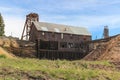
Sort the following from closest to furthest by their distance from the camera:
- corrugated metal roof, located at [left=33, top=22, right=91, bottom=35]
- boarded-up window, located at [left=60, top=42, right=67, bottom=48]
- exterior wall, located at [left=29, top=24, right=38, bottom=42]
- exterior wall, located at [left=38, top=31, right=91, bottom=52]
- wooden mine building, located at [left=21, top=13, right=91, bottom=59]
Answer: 1. wooden mine building, located at [left=21, top=13, right=91, bottom=59]
2. exterior wall, located at [left=38, top=31, right=91, bottom=52]
3. exterior wall, located at [left=29, top=24, right=38, bottom=42]
4. corrugated metal roof, located at [left=33, top=22, right=91, bottom=35]
5. boarded-up window, located at [left=60, top=42, right=67, bottom=48]

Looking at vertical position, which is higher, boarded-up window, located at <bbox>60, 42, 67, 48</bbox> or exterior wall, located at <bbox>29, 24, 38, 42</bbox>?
exterior wall, located at <bbox>29, 24, 38, 42</bbox>

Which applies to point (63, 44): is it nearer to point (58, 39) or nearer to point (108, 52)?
point (58, 39)

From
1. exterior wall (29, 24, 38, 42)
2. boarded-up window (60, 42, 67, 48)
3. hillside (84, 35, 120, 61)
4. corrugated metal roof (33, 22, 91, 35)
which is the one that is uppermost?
corrugated metal roof (33, 22, 91, 35)

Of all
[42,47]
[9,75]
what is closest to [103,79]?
[9,75]

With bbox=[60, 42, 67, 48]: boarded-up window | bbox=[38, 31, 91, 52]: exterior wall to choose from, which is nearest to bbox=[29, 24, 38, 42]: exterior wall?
bbox=[38, 31, 91, 52]: exterior wall

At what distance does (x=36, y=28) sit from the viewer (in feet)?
237

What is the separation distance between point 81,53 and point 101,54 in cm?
2840

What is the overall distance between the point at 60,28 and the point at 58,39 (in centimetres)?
345

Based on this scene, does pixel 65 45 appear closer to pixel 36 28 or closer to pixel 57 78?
pixel 36 28

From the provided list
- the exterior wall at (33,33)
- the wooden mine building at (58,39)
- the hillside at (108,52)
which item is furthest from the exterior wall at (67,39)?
the hillside at (108,52)

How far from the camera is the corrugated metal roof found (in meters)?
73.2

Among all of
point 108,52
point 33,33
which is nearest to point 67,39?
point 33,33

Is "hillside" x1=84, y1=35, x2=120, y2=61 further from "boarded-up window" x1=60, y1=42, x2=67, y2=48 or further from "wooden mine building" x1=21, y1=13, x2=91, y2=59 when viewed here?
"boarded-up window" x1=60, y1=42, x2=67, y2=48

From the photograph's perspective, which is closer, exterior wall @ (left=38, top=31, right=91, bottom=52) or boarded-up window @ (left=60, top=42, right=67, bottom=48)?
exterior wall @ (left=38, top=31, right=91, bottom=52)
